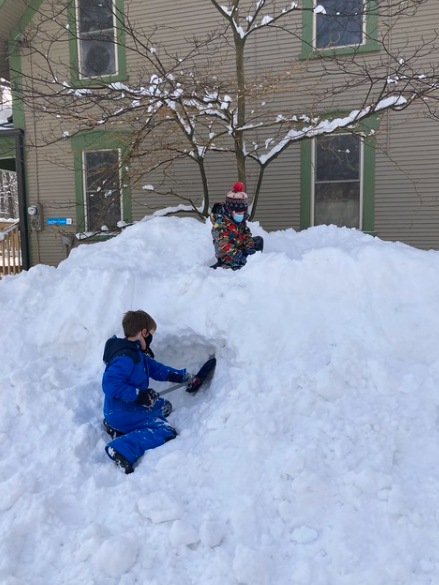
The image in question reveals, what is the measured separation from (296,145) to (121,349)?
6538mm

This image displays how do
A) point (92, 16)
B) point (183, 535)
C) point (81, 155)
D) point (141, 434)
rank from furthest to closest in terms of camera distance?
point (81, 155)
point (92, 16)
point (141, 434)
point (183, 535)

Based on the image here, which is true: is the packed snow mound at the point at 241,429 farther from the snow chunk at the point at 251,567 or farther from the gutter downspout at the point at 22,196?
the gutter downspout at the point at 22,196

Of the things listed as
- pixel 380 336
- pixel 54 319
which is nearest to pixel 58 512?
pixel 54 319

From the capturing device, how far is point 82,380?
4.04 meters

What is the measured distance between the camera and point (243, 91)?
6680mm

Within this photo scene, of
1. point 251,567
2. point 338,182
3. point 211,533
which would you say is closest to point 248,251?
point 211,533

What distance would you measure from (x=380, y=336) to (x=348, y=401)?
733 millimetres

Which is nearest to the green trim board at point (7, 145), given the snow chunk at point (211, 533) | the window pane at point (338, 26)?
the window pane at point (338, 26)

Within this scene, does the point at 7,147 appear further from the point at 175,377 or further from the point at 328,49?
the point at 175,377

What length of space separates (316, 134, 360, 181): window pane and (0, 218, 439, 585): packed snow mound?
15.8 ft

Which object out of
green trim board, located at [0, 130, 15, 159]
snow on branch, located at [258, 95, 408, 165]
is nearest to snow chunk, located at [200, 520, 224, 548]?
snow on branch, located at [258, 95, 408, 165]

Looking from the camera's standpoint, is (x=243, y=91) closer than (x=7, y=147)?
Yes

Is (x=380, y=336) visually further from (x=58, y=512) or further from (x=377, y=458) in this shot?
(x=58, y=512)

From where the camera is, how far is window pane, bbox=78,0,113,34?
385 inches
